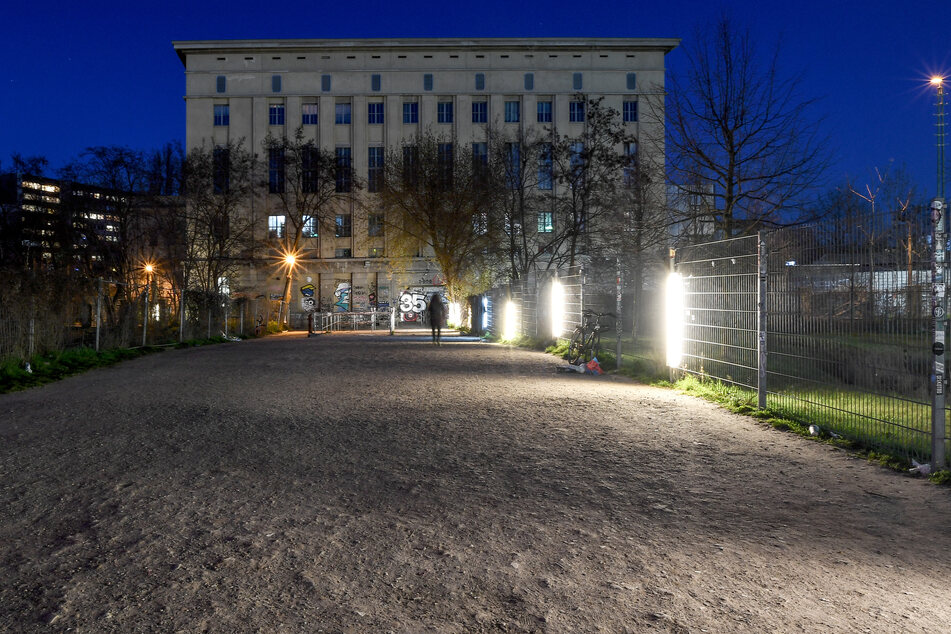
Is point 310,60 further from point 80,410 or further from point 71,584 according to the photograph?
point 71,584

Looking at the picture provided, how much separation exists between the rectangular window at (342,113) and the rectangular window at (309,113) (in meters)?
1.93

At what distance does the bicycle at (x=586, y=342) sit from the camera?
1656 cm

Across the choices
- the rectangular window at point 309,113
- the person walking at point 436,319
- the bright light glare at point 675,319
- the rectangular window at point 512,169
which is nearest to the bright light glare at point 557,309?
the person walking at point 436,319

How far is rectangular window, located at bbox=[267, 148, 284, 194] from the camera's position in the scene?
187 feet

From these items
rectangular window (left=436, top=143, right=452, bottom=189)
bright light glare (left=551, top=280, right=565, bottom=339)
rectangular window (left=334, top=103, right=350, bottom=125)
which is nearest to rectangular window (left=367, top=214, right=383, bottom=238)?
rectangular window (left=436, top=143, right=452, bottom=189)

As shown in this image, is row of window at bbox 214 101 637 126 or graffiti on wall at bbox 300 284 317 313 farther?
row of window at bbox 214 101 637 126

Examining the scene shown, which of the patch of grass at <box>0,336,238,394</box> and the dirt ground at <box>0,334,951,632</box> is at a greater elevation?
the patch of grass at <box>0,336,238,394</box>

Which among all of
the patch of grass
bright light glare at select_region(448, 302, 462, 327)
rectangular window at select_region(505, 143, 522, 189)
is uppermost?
Result: rectangular window at select_region(505, 143, 522, 189)

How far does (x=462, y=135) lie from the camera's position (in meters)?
67.8

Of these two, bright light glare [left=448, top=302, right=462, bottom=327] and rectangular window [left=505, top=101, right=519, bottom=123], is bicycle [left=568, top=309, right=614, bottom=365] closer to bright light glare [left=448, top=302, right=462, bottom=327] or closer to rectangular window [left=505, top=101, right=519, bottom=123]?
bright light glare [left=448, top=302, right=462, bottom=327]

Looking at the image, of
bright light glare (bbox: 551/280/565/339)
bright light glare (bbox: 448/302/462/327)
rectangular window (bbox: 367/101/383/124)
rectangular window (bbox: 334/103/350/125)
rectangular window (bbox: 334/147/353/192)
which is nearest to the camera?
bright light glare (bbox: 551/280/565/339)

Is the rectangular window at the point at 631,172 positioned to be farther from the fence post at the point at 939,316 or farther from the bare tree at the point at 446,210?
the fence post at the point at 939,316

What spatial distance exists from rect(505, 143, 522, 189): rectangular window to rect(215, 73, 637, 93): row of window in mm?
32280

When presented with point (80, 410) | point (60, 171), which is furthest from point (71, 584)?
point (60, 171)
